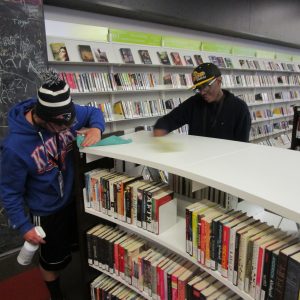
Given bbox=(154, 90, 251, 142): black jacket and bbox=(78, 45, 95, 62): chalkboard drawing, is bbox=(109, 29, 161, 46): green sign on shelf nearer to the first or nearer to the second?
bbox=(78, 45, 95, 62): chalkboard drawing

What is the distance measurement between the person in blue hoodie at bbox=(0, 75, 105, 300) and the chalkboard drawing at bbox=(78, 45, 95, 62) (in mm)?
1934

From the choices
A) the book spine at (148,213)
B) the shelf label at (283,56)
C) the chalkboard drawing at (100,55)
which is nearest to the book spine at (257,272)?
the book spine at (148,213)

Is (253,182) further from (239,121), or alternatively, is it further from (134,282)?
(239,121)

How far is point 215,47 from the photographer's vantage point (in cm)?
546

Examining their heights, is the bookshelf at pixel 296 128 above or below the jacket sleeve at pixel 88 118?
below

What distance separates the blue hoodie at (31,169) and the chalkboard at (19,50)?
1.11 m

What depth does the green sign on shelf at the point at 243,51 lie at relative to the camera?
5887 mm

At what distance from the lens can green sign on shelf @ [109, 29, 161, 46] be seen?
3.98 m

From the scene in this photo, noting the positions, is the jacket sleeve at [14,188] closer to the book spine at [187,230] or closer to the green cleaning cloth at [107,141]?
the green cleaning cloth at [107,141]

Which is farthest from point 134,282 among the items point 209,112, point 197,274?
point 209,112

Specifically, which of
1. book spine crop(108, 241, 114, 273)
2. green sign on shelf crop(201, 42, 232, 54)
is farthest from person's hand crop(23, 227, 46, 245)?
green sign on shelf crop(201, 42, 232, 54)

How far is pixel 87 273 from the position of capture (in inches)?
71.6

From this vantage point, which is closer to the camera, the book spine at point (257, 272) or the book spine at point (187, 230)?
the book spine at point (257, 272)

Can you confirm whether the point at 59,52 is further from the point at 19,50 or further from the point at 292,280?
the point at 292,280
